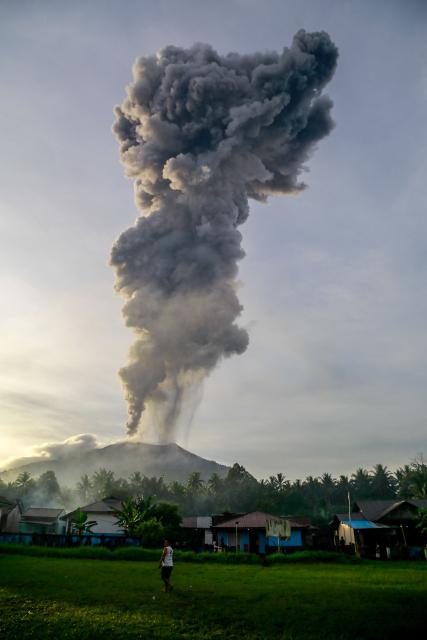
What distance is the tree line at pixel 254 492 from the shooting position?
101 metres

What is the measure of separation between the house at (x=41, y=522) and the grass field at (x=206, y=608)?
52.8m

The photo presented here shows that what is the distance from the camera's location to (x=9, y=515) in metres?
58.8

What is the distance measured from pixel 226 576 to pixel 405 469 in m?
99.1

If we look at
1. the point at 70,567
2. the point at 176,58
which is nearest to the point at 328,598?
the point at 70,567

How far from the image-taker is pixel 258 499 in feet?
342

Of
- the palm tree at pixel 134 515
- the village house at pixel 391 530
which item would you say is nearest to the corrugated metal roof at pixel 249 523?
the palm tree at pixel 134 515

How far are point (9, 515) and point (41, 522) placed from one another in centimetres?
799

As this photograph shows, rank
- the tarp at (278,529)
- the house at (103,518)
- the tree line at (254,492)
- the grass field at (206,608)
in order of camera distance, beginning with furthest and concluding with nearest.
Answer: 1. the tree line at (254,492)
2. the house at (103,518)
3. the tarp at (278,529)
4. the grass field at (206,608)

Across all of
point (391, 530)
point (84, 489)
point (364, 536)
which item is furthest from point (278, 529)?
point (84, 489)

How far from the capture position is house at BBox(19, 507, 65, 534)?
213 feet

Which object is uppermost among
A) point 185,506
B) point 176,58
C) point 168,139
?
point 176,58

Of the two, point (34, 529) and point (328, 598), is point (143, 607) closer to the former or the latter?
point (328, 598)

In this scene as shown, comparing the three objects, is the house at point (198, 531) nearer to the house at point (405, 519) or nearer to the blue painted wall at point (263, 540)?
the blue painted wall at point (263, 540)

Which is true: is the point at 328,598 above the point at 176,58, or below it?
below
